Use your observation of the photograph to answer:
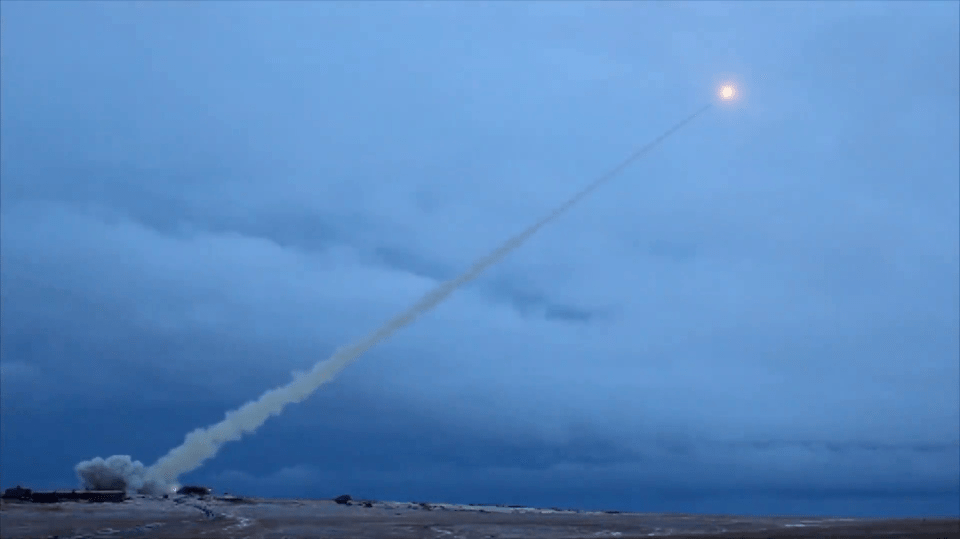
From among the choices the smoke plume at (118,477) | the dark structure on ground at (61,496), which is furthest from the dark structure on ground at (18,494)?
the smoke plume at (118,477)

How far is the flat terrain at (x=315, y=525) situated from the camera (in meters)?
53.4

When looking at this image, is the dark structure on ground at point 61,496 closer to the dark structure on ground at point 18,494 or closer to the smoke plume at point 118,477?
the dark structure on ground at point 18,494

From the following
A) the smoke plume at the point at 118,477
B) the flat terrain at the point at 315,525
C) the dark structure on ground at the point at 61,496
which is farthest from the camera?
the smoke plume at the point at 118,477

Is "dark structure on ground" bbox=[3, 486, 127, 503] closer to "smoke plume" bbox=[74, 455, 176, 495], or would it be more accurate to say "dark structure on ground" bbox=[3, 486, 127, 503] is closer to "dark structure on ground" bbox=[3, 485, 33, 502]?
"dark structure on ground" bbox=[3, 485, 33, 502]

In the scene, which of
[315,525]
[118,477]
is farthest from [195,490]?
[315,525]

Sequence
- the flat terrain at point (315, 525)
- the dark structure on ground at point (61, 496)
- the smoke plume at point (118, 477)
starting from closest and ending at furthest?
1. the flat terrain at point (315, 525)
2. the dark structure on ground at point (61, 496)
3. the smoke plume at point (118, 477)

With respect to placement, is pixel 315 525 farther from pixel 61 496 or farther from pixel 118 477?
pixel 118 477

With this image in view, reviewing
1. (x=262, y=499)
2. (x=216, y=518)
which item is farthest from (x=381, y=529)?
(x=262, y=499)

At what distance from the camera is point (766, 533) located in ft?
202

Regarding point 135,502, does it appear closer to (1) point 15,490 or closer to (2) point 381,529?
(1) point 15,490

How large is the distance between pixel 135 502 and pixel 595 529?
37.6 metres

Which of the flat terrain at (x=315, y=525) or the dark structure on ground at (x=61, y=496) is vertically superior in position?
the dark structure on ground at (x=61, y=496)

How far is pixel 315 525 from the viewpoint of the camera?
6041cm

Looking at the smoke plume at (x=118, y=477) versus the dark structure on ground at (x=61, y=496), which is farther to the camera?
the smoke plume at (x=118, y=477)
